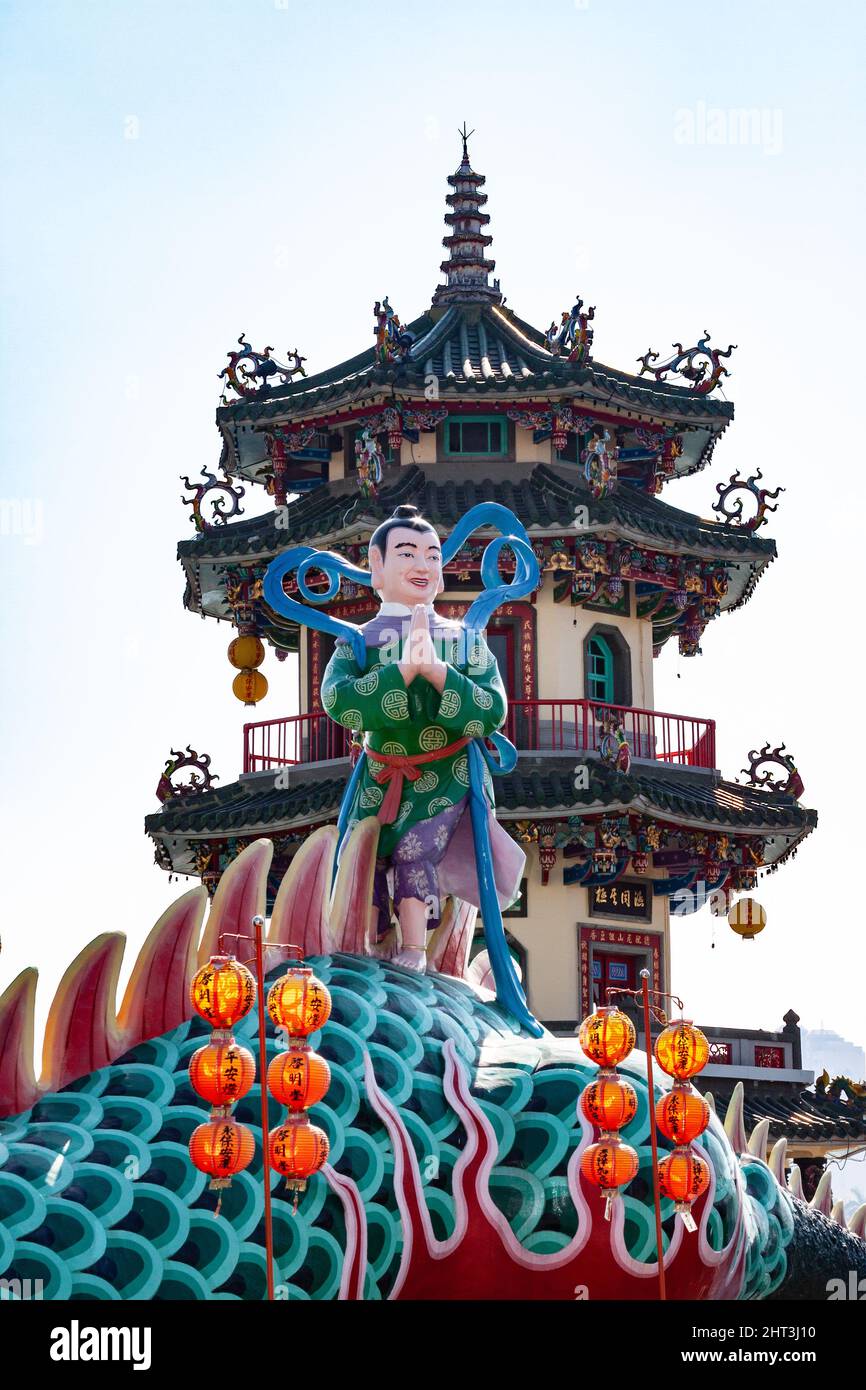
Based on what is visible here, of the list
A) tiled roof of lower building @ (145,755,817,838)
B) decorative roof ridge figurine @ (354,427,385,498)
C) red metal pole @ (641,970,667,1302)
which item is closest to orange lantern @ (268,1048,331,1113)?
red metal pole @ (641,970,667,1302)

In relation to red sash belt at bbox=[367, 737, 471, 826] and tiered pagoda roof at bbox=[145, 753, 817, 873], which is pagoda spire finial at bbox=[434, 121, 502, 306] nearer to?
Result: tiered pagoda roof at bbox=[145, 753, 817, 873]

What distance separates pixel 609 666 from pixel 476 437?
243 cm

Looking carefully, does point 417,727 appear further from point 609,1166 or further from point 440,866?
point 609,1166

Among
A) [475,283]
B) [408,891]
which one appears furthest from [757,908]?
[408,891]

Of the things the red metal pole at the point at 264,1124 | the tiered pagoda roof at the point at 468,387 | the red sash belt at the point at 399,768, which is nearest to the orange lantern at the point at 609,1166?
the red metal pole at the point at 264,1124

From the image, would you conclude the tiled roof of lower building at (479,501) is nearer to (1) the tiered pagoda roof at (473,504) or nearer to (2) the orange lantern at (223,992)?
(1) the tiered pagoda roof at (473,504)

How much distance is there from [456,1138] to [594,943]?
1032 cm

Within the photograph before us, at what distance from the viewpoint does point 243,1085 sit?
1128cm

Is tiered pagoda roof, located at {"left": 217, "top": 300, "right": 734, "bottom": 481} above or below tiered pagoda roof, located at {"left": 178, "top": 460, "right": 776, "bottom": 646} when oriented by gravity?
above

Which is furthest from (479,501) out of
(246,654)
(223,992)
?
(223,992)

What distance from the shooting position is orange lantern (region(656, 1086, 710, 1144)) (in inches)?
482

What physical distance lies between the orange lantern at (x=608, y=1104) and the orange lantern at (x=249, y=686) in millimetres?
11731

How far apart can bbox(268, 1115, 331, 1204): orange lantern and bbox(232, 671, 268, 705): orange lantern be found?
12.4 metres

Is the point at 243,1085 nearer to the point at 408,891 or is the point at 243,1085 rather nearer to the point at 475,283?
the point at 408,891
